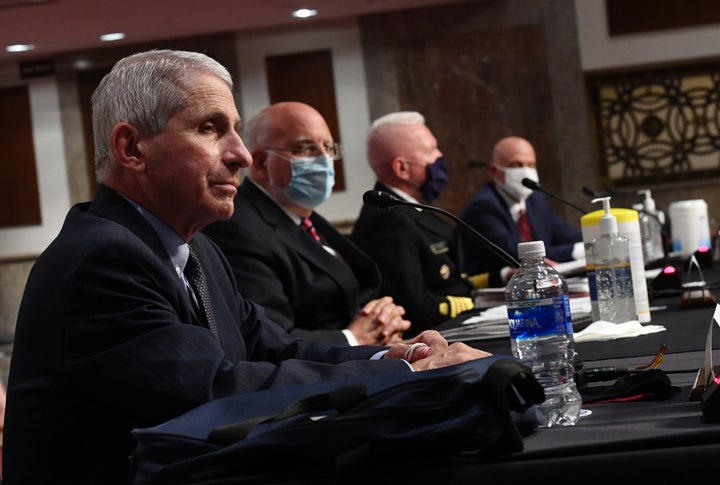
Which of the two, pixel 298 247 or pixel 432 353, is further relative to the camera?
pixel 298 247

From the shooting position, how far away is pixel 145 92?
1.93 m

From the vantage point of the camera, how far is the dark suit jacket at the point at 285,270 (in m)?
3.39

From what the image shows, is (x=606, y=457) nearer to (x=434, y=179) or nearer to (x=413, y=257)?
(x=413, y=257)

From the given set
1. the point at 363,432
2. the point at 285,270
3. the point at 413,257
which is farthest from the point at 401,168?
the point at 363,432

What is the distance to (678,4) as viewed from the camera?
1055cm

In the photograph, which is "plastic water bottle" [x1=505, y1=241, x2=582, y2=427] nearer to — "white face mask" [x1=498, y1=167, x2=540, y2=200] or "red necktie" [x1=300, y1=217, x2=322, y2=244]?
"red necktie" [x1=300, y1=217, x2=322, y2=244]

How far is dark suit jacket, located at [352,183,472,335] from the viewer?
166 inches

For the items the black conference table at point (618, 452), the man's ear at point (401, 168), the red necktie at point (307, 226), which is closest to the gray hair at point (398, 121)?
the man's ear at point (401, 168)

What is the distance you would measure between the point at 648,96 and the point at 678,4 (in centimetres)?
89

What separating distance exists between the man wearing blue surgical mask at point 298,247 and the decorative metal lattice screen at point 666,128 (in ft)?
23.4

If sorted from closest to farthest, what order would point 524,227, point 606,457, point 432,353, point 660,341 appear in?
point 606,457 < point 432,353 < point 660,341 < point 524,227

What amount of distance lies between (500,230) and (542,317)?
407 centimetres

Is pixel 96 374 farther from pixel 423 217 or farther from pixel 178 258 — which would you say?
pixel 423 217

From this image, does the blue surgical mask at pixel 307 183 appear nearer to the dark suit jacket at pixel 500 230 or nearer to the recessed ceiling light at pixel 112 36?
the dark suit jacket at pixel 500 230
